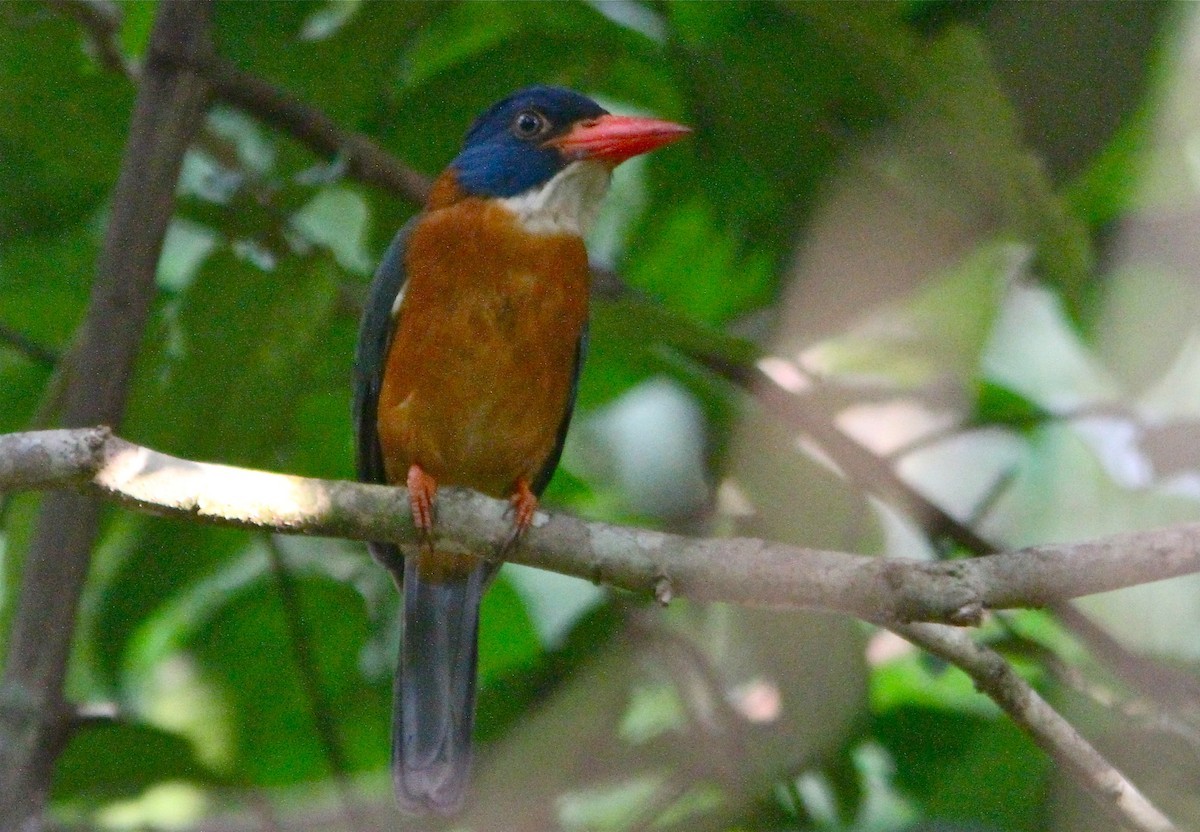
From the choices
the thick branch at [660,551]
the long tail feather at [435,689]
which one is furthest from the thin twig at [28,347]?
the thick branch at [660,551]

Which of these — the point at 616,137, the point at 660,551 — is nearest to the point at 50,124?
the point at 616,137

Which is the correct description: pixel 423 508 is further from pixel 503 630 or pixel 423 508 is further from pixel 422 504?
pixel 503 630

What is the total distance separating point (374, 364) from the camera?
3.72 metres

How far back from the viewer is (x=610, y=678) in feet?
12.0

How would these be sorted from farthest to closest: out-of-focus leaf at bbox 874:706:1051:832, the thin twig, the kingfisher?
the thin twig < the kingfisher < out-of-focus leaf at bbox 874:706:1051:832

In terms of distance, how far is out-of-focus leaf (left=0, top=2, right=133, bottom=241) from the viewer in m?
3.68

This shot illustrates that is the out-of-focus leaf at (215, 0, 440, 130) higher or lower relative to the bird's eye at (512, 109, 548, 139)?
higher

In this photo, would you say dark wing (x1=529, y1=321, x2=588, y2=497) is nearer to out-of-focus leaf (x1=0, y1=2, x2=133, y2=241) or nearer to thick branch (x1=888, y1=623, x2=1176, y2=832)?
out-of-focus leaf (x1=0, y1=2, x2=133, y2=241)

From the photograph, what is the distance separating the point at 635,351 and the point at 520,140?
689 millimetres

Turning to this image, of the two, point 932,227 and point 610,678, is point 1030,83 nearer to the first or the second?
point 932,227

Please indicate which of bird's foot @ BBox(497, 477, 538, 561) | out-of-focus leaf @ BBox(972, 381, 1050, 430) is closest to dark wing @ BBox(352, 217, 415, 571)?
bird's foot @ BBox(497, 477, 538, 561)

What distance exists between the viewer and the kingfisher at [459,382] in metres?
3.68

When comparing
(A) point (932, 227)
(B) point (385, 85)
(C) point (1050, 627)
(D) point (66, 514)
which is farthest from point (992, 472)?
(D) point (66, 514)

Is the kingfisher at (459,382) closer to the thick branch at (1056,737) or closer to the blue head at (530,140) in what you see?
the blue head at (530,140)
